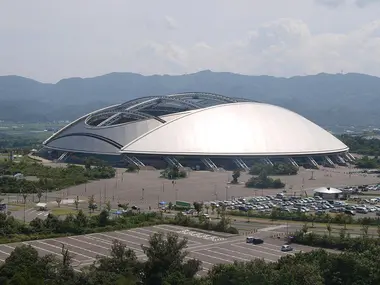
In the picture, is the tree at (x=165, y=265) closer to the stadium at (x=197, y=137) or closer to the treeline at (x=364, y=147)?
the stadium at (x=197, y=137)

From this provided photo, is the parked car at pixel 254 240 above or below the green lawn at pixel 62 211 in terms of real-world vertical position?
below

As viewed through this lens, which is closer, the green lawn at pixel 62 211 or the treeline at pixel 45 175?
the green lawn at pixel 62 211

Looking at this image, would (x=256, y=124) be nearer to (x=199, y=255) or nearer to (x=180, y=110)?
(x=180, y=110)

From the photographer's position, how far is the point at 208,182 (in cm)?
4619

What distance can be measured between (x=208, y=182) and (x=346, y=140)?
150 feet

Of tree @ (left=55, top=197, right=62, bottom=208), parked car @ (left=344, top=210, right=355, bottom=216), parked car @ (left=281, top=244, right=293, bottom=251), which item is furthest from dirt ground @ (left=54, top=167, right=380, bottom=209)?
parked car @ (left=281, top=244, right=293, bottom=251)

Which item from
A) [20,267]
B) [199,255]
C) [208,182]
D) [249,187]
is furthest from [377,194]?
[20,267]

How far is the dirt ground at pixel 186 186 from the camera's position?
39281 mm

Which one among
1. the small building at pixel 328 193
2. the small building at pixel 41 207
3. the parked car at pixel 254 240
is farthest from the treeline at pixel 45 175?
the parked car at pixel 254 240

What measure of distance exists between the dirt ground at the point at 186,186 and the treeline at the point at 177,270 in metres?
16.4

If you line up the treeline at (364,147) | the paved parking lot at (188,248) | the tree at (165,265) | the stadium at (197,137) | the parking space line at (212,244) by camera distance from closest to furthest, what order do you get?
the tree at (165,265), the paved parking lot at (188,248), the parking space line at (212,244), the stadium at (197,137), the treeline at (364,147)

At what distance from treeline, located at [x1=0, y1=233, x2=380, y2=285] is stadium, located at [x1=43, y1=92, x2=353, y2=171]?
34.1 metres

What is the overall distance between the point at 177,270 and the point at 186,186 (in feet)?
83.5

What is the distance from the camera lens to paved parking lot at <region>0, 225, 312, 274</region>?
23547 mm
